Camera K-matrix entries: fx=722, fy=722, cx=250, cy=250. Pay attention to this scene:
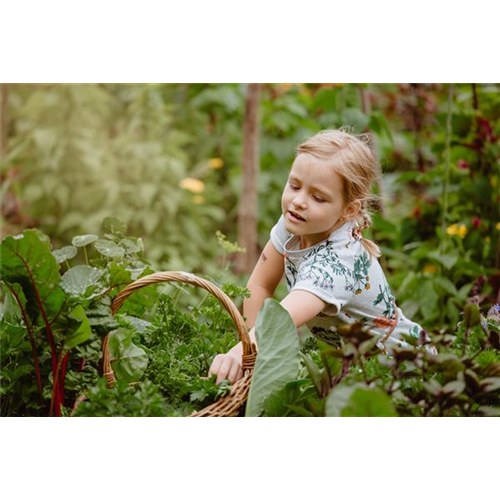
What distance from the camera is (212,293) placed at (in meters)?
1.42

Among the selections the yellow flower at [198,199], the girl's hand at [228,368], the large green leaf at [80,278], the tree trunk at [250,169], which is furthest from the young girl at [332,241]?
the yellow flower at [198,199]

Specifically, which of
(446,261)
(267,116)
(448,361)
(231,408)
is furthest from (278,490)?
(267,116)

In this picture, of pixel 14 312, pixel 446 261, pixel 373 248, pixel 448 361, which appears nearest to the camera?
pixel 448 361

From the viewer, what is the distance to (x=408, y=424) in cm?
113

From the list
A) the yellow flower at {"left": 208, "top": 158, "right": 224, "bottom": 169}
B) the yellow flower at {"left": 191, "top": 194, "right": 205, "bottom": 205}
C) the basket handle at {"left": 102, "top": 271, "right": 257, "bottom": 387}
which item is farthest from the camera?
the yellow flower at {"left": 208, "top": 158, "right": 224, "bottom": 169}

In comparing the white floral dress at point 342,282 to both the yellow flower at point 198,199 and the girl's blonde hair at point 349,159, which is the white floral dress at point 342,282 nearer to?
the girl's blonde hair at point 349,159

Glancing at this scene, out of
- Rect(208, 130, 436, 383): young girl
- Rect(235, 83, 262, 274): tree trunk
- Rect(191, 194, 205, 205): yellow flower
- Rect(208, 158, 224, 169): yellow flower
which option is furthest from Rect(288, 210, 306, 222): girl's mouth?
Rect(208, 158, 224, 169): yellow flower

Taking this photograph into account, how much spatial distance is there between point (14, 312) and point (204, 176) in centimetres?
406

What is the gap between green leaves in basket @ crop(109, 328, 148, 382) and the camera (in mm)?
1521

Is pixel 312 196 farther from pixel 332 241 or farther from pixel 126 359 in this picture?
pixel 126 359

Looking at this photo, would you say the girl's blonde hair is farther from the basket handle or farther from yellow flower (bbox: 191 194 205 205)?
yellow flower (bbox: 191 194 205 205)

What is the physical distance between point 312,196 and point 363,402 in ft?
2.28

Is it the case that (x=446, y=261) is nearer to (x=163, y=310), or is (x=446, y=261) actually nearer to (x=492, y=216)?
(x=492, y=216)

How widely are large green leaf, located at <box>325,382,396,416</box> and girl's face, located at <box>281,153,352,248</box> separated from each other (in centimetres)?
63
